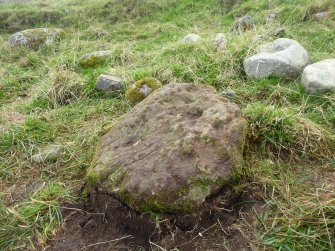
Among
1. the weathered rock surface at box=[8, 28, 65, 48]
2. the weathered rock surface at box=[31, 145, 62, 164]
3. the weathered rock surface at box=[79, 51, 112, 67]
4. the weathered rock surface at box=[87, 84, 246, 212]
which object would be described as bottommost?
the weathered rock surface at box=[8, 28, 65, 48]

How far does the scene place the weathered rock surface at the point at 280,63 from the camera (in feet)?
13.6

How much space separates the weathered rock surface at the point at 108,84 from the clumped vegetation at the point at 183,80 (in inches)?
3.8

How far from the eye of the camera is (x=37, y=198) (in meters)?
2.81

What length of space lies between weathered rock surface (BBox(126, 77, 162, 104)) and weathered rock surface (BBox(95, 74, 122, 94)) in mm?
397

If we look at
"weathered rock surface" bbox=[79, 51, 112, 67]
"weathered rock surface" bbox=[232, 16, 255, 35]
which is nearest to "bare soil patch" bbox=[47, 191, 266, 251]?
"weathered rock surface" bbox=[79, 51, 112, 67]

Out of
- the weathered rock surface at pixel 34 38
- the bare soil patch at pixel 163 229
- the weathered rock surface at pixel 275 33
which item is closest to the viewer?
the bare soil patch at pixel 163 229

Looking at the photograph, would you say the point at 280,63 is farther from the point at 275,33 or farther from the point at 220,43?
the point at 275,33

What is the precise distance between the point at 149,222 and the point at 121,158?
1.80ft

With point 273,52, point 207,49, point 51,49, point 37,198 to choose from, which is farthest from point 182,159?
point 51,49

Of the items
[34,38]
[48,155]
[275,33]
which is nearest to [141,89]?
[48,155]

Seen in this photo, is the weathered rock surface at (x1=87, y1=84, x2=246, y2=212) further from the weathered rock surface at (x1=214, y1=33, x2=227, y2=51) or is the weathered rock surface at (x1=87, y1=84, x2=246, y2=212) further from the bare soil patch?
the weathered rock surface at (x1=214, y1=33, x2=227, y2=51)

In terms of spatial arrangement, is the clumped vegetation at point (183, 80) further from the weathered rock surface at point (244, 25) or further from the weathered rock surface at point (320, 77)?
the weathered rock surface at point (244, 25)

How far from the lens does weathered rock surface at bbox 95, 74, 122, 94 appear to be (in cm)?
461

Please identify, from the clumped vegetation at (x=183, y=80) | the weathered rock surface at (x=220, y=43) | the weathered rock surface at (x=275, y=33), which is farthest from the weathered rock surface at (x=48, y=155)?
the weathered rock surface at (x=275, y=33)
